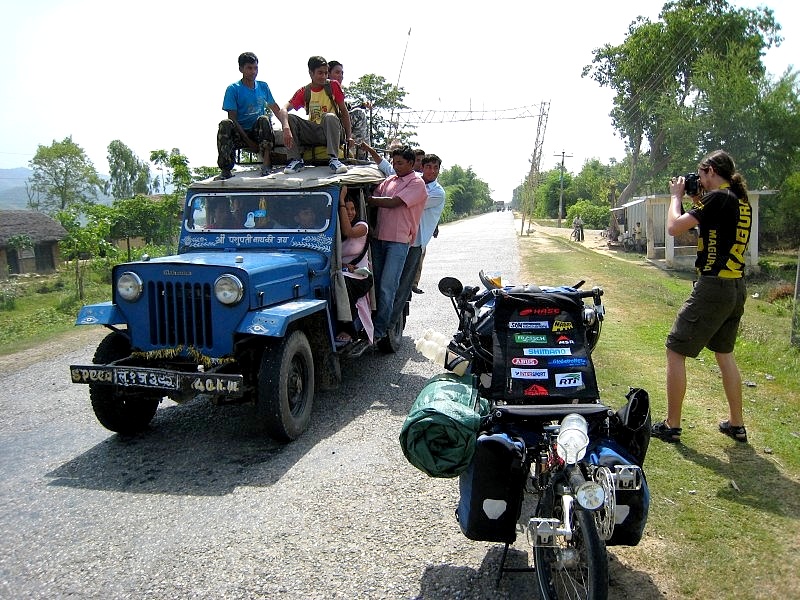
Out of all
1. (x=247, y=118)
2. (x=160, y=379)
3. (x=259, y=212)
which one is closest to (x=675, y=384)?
(x=160, y=379)

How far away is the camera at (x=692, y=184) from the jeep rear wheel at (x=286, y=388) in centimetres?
318

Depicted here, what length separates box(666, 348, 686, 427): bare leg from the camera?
4.84 metres

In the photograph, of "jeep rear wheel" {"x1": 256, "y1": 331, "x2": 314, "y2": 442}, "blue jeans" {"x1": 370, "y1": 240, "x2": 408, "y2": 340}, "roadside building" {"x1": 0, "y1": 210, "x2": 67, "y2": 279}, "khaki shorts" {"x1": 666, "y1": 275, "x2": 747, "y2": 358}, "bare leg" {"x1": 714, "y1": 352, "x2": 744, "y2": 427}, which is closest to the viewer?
"khaki shorts" {"x1": 666, "y1": 275, "x2": 747, "y2": 358}

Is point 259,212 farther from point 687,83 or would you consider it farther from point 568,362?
point 687,83

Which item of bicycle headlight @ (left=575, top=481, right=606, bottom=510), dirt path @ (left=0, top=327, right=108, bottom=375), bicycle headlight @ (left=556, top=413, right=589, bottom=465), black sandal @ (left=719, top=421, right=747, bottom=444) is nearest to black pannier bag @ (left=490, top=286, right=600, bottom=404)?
bicycle headlight @ (left=556, top=413, right=589, bottom=465)

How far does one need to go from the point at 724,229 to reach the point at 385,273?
3.46 metres

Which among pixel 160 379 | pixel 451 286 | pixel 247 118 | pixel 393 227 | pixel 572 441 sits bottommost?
pixel 160 379

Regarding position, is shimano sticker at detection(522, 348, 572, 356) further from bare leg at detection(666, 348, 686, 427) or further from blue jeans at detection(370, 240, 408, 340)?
blue jeans at detection(370, 240, 408, 340)

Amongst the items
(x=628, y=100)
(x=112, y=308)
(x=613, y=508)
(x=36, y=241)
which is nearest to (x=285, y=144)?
(x=112, y=308)

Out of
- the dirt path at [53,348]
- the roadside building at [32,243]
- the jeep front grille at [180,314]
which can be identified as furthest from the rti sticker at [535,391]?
the roadside building at [32,243]

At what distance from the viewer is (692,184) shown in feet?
15.8

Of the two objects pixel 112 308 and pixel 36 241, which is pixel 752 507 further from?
pixel 36 241

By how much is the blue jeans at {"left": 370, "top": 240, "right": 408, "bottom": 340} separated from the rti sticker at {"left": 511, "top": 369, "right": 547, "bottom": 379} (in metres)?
3.72

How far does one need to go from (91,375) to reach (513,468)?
3387 mm
